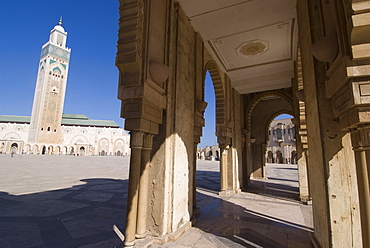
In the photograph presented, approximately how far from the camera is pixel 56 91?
50.5 m

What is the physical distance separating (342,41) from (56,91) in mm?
59837

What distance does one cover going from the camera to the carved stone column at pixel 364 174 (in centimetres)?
174

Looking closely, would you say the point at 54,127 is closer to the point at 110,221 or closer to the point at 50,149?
the point at 50,149

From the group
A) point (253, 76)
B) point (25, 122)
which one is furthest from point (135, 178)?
point (25, 122)

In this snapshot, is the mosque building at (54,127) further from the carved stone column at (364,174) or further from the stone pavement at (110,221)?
the carved stone column at (364,174)

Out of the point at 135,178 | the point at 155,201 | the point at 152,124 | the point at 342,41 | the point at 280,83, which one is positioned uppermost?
the point at 280,83

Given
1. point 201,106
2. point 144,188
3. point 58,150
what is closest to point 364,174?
point 144,188

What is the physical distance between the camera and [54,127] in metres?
49.8

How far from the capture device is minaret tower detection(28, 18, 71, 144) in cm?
4856

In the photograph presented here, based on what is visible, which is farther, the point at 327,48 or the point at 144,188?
the point at 144,188

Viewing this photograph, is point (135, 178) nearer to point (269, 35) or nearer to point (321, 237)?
point (321, 237)

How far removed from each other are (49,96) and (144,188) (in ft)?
189

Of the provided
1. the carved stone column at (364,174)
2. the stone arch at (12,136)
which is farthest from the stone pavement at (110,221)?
the stone arch at (12,136)

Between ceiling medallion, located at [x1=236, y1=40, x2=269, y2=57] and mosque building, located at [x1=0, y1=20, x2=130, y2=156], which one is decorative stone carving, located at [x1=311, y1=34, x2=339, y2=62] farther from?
mosque building, located at [x1=0, y1=20, x2=130, y2=156]
